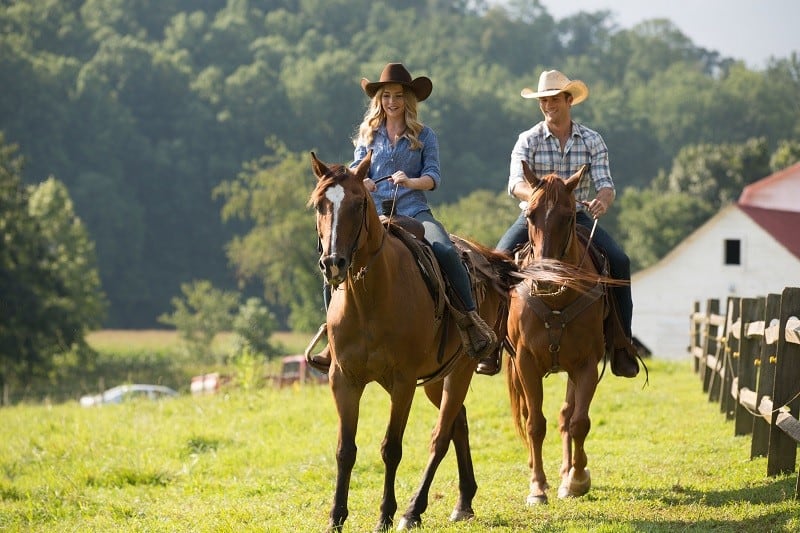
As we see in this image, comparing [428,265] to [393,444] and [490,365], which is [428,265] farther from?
[490,365]

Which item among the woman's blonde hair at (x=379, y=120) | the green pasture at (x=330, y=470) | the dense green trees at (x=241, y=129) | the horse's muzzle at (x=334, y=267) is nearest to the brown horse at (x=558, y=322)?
the green pasture at (x=330, y=470)

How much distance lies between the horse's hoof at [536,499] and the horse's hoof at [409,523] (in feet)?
4.39

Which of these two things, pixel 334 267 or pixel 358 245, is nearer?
pixel 334 267

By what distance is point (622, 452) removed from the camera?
1284 cm

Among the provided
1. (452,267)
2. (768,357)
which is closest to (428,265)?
(452,267)

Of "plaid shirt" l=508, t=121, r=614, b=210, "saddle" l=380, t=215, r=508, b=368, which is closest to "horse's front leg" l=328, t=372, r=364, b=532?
"saddle" l=380, t=215, r=508, b=368

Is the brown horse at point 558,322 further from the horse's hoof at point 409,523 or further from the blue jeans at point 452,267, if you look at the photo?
the horse's hoof at point 409,523

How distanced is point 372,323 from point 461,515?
1.81 m

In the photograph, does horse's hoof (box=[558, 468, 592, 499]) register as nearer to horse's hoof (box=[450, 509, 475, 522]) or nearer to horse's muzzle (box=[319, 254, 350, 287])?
horse's hoof (box=[450, 509, 475, 522])

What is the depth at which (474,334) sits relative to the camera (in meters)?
9.15

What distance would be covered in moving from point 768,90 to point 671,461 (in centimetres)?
13455

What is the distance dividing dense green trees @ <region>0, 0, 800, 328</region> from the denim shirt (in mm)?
64864

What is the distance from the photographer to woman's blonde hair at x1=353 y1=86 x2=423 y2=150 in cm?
929

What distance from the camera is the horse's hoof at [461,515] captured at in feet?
29.3
